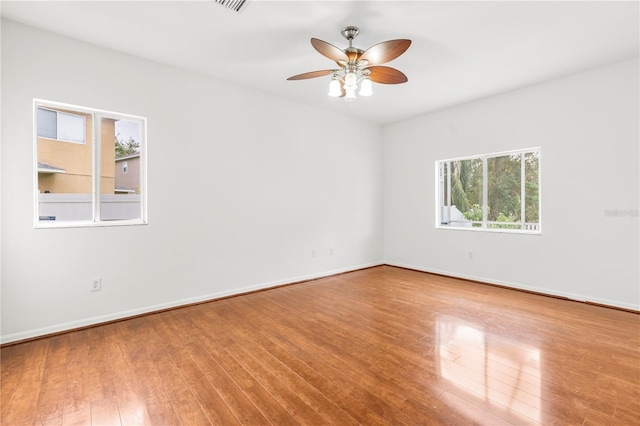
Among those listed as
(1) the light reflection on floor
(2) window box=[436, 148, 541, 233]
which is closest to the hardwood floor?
(1) the light reflection on floor

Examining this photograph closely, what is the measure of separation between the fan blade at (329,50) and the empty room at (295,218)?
0.07 feet

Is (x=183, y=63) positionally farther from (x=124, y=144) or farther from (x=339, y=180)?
(x=339, y=180)

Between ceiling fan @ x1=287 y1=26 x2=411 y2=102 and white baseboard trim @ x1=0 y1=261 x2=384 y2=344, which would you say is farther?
white baseboard trim @ x1=0 y1=261 x2=384 y2=344

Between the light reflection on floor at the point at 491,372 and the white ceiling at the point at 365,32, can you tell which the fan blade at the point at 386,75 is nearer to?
the white ceiling at the point at 365,32

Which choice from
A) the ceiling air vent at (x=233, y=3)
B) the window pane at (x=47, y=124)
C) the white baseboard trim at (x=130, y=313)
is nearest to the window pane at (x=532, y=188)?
the white baseboard trim at (x=130, y=313)

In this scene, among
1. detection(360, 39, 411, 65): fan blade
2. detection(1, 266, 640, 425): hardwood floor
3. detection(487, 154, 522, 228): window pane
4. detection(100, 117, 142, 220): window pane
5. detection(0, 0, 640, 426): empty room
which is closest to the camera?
detection(1, 266, 640, 425): hardwood floor

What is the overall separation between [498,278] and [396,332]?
2.55m

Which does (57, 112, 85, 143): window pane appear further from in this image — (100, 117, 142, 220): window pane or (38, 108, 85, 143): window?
(100, 117, 142, 220): window pane

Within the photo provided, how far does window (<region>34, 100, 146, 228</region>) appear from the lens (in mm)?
2865

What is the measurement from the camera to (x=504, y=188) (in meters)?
4.55

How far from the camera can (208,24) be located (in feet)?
8.87

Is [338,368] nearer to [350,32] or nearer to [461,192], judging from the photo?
[350,32]

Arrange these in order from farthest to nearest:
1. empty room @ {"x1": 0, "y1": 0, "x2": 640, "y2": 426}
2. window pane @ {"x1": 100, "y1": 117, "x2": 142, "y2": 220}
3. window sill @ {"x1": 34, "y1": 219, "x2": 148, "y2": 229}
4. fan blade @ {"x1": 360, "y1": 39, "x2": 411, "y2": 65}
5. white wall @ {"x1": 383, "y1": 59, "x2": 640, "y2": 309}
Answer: white wall @ {"x1": 383, "y1": 59, "x2": 640, "y2": 309}
window pane @ {"x1": 100, "y1": 117, "x2": 142, "y2": 220}
window sill @ {"x1": 34, "y1": 219, "x2": 148, "y2": 229}
fan blade @ {"x1": 360, "y1": 39, "x2": 411, "y2": 65}
empty room @ {"x1": 0, "y1": 0, "x2": 640, "y2": 426}

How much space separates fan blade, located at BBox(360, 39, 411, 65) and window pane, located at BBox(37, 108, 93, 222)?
9.47 ft
